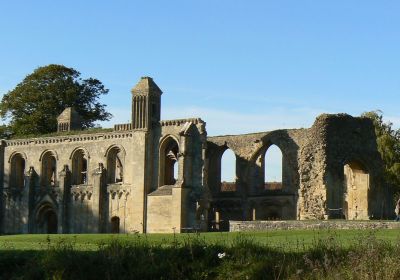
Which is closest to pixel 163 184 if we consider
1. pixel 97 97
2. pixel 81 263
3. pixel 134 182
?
pixel 134 182

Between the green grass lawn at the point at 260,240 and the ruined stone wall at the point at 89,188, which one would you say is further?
the ruined stone wall at the point at 89,188

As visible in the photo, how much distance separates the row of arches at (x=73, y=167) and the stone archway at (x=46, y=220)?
1500mm

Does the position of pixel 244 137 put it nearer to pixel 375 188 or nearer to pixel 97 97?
pixel 375 188

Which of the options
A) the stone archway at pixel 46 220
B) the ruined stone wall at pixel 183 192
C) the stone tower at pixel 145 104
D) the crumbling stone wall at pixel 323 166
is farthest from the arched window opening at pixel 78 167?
the crumbling stone wall at pixel 323 166

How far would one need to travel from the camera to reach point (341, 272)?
505 inches

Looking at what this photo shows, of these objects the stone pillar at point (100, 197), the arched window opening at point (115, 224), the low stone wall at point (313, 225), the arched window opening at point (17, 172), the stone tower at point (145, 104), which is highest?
the stone tower at point (145, 104)

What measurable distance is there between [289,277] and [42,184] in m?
39.1

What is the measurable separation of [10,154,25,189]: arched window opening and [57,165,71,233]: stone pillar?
4644 millimetres

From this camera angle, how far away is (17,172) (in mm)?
52031

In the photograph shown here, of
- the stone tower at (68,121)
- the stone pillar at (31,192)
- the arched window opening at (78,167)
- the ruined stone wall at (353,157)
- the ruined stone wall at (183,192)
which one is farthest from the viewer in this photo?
the stone tower at (68,121)

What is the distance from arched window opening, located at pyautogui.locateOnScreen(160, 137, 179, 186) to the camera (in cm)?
4519

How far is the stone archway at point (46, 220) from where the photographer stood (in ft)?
162

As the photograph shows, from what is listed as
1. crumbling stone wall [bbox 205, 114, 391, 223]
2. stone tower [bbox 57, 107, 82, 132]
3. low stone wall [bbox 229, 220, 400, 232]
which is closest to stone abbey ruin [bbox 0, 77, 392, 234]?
crumbling stone wall [bbox 205, 114, 391, 223]

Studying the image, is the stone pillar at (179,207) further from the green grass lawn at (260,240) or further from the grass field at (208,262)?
the grass field at (208,262)
